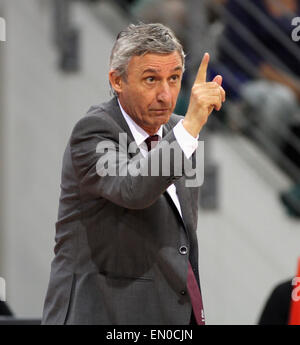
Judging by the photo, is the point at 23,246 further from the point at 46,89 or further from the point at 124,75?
the point at 124,75

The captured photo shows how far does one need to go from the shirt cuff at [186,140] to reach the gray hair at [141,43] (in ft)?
0.60

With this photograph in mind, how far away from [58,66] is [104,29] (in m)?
0.37

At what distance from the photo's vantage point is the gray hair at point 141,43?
1.92m

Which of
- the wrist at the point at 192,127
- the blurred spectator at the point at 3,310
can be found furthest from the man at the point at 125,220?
the blurred spectator at the point at 3,310

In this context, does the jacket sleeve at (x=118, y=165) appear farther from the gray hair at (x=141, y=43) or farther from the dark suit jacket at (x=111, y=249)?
the gray hair at (x=141, y=43)

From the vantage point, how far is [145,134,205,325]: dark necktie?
79.0 inches

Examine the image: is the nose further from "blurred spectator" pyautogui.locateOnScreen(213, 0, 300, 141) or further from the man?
"blurred spectator" pyautogui.locateOnScreen(213, 0, 300, 141)

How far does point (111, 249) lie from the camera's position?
1.95 meters

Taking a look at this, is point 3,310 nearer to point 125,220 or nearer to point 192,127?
point 125,220

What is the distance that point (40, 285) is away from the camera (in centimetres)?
567

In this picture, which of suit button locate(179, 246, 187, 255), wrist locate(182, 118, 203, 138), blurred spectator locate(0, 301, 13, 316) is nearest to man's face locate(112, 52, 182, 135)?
wrist locate(182, 118, 203, 138)

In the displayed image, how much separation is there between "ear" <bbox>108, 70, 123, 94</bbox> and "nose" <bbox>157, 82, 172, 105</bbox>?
102mm

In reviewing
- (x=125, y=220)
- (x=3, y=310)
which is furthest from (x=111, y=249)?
(x=3, y=310)

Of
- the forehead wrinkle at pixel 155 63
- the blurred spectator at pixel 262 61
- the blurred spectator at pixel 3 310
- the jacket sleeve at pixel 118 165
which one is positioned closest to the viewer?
the jacket sleeve at pixel 118 165
